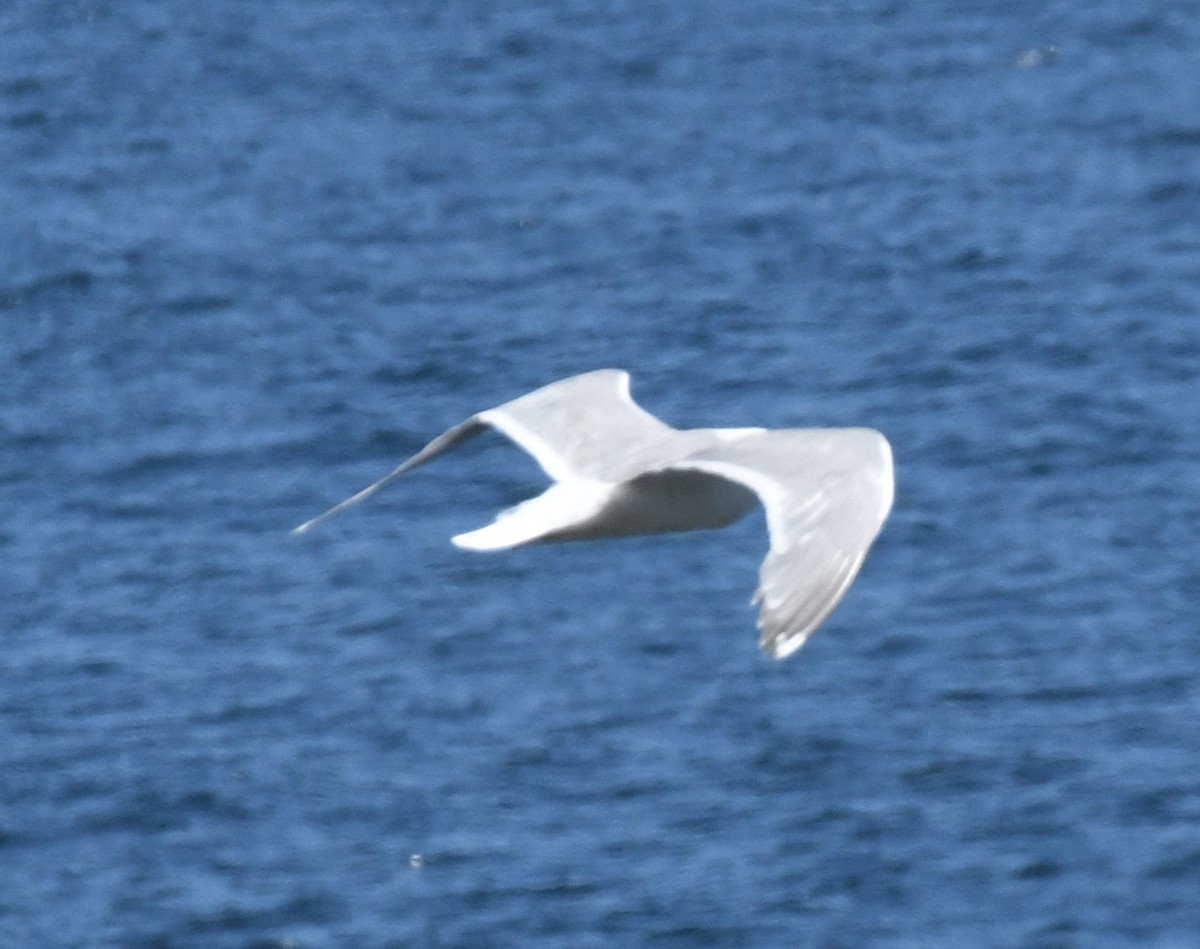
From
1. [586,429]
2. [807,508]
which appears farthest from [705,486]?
[807,508]

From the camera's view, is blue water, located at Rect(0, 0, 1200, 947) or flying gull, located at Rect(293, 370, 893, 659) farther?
blue water, located at Rect(0, 0, 1200, 947)

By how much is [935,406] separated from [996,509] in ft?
6.10

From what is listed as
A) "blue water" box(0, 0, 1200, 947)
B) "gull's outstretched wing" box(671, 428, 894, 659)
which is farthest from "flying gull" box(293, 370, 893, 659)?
"blue water" box(0, 0, 1200, 947)

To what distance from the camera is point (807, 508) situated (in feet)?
23.1

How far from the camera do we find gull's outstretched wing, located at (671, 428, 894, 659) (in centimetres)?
643

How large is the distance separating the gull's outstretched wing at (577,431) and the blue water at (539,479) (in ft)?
15.0

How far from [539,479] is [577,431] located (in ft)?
29.7

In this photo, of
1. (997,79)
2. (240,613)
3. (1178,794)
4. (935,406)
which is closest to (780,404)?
(935,406)

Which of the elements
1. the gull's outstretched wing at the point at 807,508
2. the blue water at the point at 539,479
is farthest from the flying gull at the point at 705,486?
the blue water at the point at 539,479

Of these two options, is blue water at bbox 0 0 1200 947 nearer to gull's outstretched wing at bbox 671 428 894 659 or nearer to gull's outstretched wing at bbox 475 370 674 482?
gull's outstretched wing at bbox 475 370 674 482

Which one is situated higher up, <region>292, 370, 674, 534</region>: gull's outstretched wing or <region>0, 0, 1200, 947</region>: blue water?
<region>292, 370, 674, 534</region>: gull's outstretched wing

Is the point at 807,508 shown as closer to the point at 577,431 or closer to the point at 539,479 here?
the point at 577,431

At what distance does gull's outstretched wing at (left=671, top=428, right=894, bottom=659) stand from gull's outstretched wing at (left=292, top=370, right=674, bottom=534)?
17.0 inches

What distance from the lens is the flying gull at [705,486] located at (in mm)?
6605
